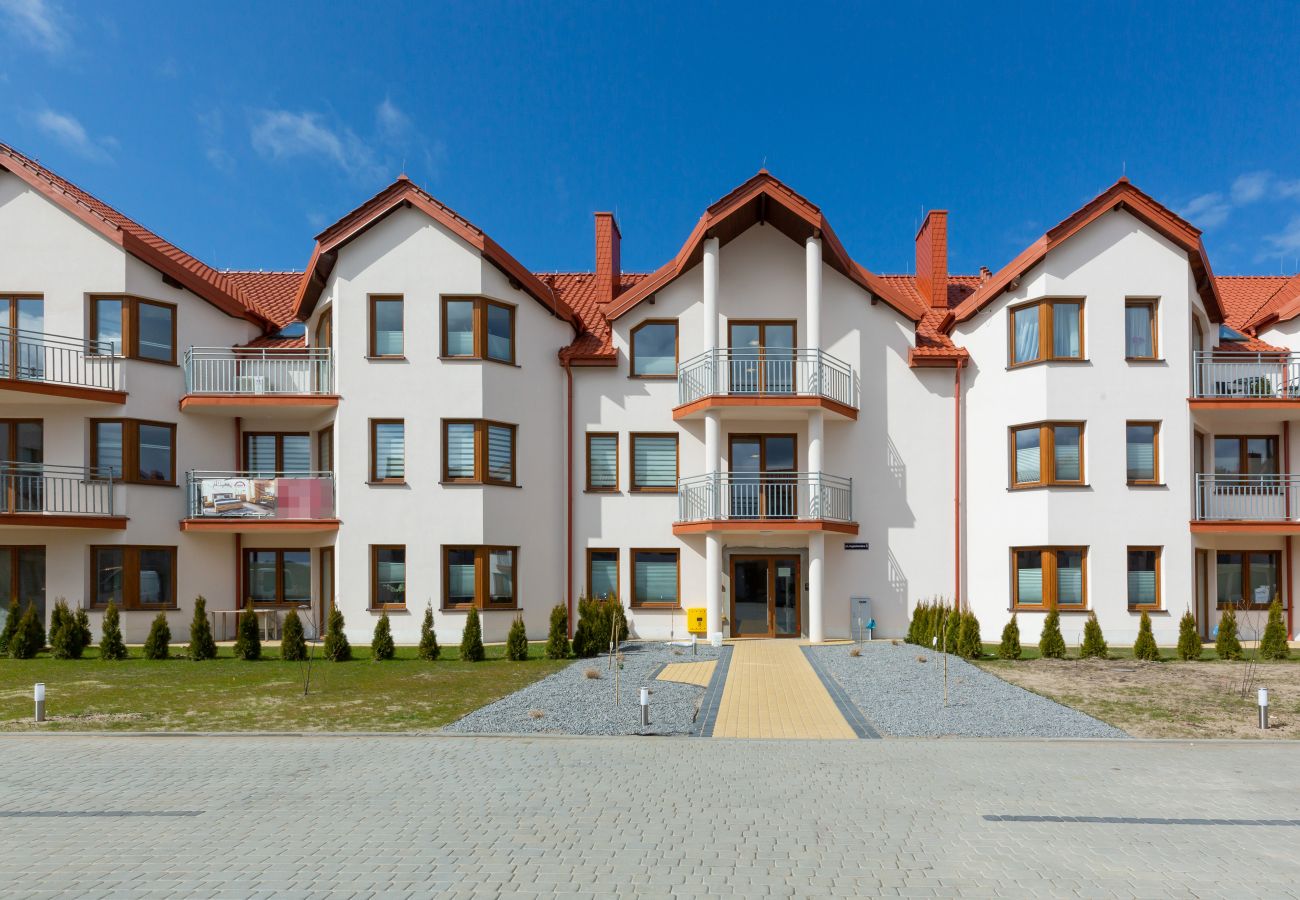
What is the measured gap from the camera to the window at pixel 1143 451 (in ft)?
71.6

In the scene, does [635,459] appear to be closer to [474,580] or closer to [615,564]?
[615,564]

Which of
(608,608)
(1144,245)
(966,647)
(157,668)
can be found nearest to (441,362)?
(608,608)

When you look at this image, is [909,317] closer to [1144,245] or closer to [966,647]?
[1144,245]

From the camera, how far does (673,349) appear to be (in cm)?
2394

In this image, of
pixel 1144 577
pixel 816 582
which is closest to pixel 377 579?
pixel 816 582

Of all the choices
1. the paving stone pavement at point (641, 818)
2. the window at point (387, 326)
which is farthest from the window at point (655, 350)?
the paving stone pavement at point (641, 818)

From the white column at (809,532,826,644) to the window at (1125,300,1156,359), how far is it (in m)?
8.99

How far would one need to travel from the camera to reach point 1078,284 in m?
21.9

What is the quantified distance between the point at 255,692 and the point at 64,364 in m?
11.9

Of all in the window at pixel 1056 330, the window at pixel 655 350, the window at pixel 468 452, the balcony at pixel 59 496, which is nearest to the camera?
the balcony at pixel 59 496

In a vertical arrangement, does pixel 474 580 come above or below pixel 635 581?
above

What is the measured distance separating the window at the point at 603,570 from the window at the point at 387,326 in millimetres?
7305

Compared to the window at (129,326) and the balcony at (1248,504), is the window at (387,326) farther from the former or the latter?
the balcony at (1248,504)

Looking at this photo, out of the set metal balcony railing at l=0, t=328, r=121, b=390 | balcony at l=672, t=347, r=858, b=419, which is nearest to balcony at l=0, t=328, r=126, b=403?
metal balcony railing at l=0, t=328, r=121, b=390
